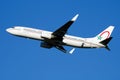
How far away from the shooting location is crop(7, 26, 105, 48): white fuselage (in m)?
90.4

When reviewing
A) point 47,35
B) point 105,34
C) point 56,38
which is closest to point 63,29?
point 56,38

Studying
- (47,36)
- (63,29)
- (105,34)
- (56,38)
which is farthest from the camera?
(105,34)

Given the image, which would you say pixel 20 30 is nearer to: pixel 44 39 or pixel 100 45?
pixel 44 39

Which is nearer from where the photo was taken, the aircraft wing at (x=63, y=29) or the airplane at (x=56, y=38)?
the aircraft wing at (x=63, y=29)

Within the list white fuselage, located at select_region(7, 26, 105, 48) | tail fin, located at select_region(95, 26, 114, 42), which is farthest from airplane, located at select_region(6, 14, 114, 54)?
tail fin, located at select_region(95, 26, 114, 42)

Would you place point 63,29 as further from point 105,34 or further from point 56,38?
point 105,34

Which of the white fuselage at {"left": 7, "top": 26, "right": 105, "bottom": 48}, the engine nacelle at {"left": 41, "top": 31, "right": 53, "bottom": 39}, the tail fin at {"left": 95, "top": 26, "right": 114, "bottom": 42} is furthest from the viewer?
the tail fin at {"left": 95, "top": 26, "right": 114, "bottom": 42}

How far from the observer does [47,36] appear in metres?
89.9

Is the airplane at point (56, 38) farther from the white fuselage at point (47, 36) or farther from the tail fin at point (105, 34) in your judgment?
the tail fin at point (105, 34)

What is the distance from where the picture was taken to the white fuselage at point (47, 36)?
90.4m

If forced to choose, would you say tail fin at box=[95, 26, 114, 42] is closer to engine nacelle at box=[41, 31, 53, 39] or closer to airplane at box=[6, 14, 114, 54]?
airplane at box=[6, 14, 114, 54]

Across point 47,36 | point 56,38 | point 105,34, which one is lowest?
point 56,38

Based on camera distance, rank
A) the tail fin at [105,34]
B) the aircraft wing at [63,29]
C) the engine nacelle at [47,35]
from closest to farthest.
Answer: the aircraft wing at [63,29] < the engine nacelle at [47,35] < the tail fin at [105,34]

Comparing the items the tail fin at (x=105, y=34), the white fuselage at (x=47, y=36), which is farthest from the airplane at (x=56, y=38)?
the tail fin at (x=105, y=34)
